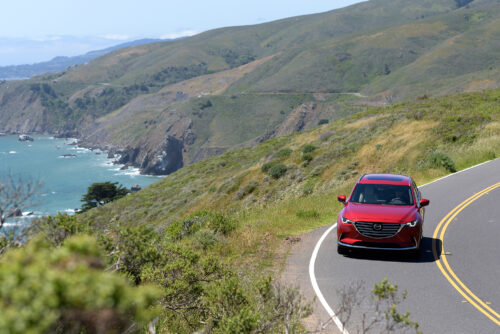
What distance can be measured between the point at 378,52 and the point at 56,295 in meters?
194

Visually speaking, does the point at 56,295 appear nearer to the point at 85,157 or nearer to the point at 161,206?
the point at 161,206

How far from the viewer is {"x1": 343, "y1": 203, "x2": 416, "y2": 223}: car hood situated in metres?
10.5

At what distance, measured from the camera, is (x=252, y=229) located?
43.6 feet

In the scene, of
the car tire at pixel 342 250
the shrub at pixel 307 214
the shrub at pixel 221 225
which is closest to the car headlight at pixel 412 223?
the car tire at pixel 342 250

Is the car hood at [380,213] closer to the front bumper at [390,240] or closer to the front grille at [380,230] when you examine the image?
the front grille at [380,230]

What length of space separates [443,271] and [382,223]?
5.16 feet

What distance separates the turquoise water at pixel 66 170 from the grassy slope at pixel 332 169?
80.5 metres

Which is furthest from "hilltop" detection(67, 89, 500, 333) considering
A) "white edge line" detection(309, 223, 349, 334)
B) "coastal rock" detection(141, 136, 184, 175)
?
"coastal rock" detection(141, 136, 184, 175)

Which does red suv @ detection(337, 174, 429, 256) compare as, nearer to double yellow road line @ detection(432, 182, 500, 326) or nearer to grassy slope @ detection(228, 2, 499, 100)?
double yellow road line @ detection(432, 182, 500, 326)

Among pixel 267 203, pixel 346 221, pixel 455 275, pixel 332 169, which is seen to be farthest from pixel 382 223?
pixel 332 169

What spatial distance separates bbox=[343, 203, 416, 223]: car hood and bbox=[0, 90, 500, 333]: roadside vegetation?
1.93m

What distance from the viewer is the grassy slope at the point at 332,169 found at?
13552mm

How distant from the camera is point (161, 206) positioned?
152ft

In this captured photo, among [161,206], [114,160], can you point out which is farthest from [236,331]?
[114,160]
